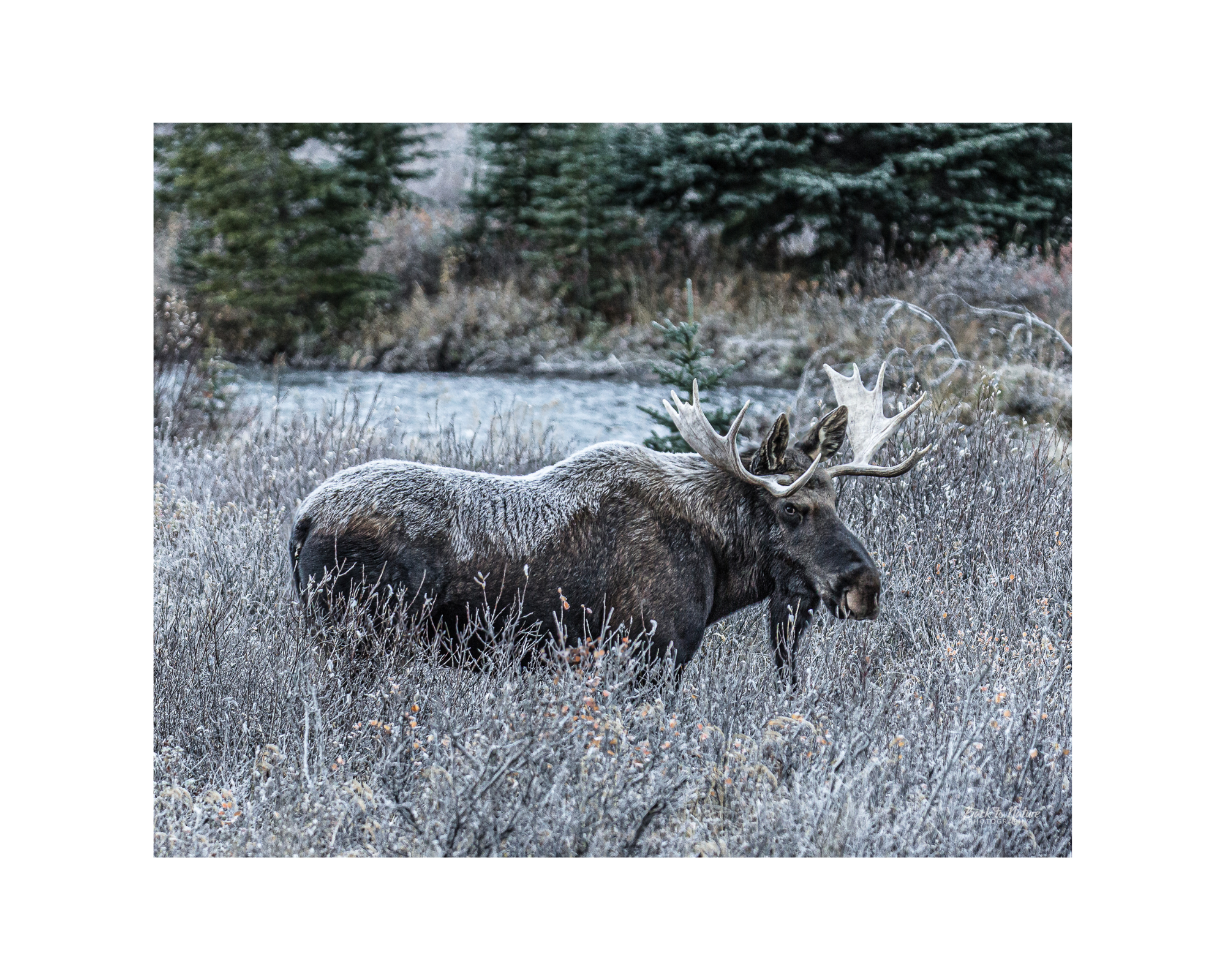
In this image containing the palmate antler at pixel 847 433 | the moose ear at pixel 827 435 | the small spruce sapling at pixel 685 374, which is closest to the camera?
the palmate antler at pixel 847 433

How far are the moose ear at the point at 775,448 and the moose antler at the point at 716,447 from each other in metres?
0.07

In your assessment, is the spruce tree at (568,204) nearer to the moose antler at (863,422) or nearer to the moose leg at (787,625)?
the moose antler at (863,422)

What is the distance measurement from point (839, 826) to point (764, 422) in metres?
6.84

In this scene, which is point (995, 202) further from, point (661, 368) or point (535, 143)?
point (661, 368)

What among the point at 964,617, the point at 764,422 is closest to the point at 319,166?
the point at 764,422

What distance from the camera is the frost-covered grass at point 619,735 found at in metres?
3.48

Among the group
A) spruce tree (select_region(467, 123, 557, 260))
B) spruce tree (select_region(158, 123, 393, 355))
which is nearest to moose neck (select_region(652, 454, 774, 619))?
spruce tree (select_region(158, 123, 393, 355))

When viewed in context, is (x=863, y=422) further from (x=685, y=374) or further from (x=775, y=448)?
(x=685, y=374)

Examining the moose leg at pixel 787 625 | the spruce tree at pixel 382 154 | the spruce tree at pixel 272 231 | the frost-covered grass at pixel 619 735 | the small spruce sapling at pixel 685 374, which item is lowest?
the frost-covered grass at pixel 619 735

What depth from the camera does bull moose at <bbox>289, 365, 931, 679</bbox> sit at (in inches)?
161

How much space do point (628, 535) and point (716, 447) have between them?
1.85ft

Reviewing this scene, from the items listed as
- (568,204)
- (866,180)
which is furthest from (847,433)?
(568,204)

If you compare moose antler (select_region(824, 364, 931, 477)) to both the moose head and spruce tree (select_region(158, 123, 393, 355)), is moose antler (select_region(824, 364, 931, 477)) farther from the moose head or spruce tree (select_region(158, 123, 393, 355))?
spruce tree (select_region(158, 123, 393, 355))

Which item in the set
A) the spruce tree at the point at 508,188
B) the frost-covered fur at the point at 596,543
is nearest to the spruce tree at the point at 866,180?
the spruce tree at the point at 508,188
